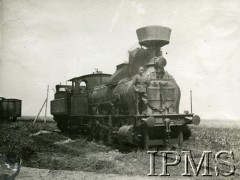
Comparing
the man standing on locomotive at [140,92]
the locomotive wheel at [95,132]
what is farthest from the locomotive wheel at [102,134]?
the man standing on locomotive at [140,92]

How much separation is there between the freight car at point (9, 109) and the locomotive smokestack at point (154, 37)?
22499 millimetres

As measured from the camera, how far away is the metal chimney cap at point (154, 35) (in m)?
11.5

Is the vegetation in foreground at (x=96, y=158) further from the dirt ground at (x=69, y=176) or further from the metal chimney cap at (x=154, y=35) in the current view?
the metal chimney cap at (x=154, y=35)

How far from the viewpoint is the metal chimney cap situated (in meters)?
11.5

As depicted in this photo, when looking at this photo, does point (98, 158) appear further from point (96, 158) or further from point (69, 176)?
point (69, 176)

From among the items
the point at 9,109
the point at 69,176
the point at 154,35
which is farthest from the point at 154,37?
the point at 9,109

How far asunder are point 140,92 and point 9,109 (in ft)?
78.3

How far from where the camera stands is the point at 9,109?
31.0 m

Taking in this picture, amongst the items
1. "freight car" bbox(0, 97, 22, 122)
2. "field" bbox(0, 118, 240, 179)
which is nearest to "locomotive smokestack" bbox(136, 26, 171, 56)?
"field" bbox(0, 118, 240, 179)

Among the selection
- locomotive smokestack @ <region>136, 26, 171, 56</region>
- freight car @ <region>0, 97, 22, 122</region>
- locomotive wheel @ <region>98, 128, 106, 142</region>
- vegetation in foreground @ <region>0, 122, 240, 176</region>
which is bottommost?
vegetation in foreground @ <region>0, 122, 240, 176</region>

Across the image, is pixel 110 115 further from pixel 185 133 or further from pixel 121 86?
pixel 185 133

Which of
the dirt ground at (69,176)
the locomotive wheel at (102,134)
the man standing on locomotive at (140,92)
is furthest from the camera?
the locomotive wheel at (102,134)

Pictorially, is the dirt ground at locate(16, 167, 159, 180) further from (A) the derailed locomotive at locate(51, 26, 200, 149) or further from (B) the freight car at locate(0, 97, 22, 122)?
(B) the freight car at locate(0, 97, 22, 122)

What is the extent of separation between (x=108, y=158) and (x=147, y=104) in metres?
2.53
